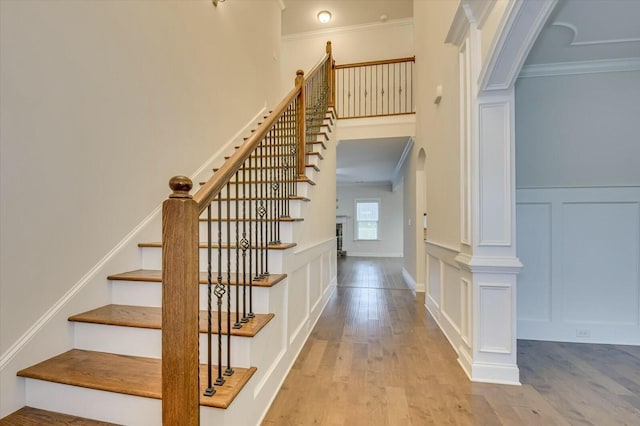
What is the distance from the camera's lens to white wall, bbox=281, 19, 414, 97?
19.7 ft

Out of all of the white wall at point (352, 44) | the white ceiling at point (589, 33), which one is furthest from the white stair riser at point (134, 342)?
the white wall at point (352, 44)

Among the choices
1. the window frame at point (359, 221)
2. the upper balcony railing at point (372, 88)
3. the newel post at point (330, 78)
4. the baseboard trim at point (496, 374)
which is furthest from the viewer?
the window frame at point (359, 221)

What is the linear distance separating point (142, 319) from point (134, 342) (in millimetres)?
116

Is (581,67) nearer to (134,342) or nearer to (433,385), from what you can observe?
(433,385)

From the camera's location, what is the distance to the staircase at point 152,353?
122 cm

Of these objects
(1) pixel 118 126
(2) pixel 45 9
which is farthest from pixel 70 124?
(2) pixel 45 9

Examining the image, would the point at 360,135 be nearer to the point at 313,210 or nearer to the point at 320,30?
the point at 313,210

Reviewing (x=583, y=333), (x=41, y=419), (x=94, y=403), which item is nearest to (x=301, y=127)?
(x=94, y=403)

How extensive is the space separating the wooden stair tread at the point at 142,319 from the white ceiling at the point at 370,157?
3860mm

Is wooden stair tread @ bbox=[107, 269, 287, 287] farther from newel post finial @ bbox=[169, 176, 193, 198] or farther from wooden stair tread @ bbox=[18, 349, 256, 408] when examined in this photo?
newel post finial @ bbox=[169, 176, 193, 198]

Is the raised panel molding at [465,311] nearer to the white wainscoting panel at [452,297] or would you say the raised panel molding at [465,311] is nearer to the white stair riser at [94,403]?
the white wainscoting panel at [452,297]

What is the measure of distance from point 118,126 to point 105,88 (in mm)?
236

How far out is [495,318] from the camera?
1945 millimetres

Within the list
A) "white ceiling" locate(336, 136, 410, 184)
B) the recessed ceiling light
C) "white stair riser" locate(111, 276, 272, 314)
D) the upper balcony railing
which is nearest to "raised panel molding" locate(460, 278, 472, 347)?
"white stair riser" locate(111, 276, 272, 314)
